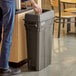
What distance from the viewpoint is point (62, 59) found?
12.7 feet

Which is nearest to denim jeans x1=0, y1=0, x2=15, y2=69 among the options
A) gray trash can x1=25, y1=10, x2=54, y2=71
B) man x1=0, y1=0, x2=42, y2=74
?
man x1=0, y1=0, x2=42, y2=74

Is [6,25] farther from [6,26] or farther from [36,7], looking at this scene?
[36,7]

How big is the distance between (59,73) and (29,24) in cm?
78

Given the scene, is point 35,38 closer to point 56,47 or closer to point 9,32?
point 9,32

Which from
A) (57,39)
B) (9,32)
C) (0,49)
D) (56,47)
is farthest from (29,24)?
(57,39)

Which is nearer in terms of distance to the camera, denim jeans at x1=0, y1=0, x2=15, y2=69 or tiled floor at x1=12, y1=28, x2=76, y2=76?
denim jeans at x1=0, y1=0, x2=15, y2=69

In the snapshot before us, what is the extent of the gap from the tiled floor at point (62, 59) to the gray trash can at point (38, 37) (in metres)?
0.13

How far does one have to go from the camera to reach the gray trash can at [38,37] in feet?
10.7

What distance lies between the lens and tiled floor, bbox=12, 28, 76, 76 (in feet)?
10.9

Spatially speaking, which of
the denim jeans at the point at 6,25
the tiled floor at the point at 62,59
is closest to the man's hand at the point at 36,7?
the denim jeans at the point at 6,25

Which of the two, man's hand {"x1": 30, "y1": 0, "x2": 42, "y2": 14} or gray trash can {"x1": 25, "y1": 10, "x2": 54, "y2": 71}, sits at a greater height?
man's hand {"x1": 30, "y1": 0, "x2": 42, "y2": 14}

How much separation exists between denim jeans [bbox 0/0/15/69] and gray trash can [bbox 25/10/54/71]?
0.30m

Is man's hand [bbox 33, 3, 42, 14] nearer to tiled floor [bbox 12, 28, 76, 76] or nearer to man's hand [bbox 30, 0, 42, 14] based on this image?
man's hand [bbox 30, 0, 42, 14]

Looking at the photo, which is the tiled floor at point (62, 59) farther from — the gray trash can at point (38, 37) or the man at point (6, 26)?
the man at point (6, 26)
